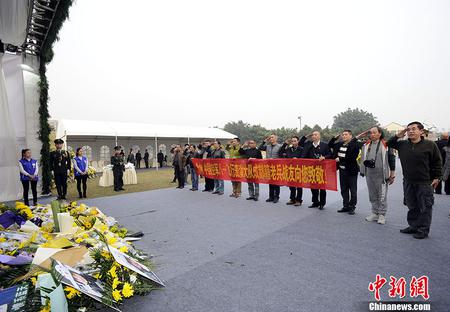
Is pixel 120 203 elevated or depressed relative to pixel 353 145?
depressed

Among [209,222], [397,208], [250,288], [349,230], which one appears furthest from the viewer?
[397,208]

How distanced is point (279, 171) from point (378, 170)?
254cm

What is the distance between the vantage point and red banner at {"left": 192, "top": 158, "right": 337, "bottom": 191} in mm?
6078

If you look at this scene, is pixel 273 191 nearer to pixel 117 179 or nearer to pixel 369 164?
pixel 369 164

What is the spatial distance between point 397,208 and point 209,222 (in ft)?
14.2

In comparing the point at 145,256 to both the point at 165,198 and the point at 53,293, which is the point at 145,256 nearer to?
the point at 53,293

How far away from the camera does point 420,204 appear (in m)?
4.03

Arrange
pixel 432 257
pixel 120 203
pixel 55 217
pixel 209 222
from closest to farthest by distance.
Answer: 1. pixel 432 257
2. pixel 55 217
3. pixel 209 222
4. pixel 120 203

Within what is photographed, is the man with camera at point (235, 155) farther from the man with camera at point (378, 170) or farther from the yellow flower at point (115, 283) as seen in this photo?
the yellow flower at point (115, 283)

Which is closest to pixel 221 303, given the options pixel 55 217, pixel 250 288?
pixel 250 288

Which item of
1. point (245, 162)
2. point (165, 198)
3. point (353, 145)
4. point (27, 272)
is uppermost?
point (353, 145)

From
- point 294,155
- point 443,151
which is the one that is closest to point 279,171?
point 294,155

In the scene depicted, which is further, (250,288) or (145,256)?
(145,256)

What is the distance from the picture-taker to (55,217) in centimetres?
354
